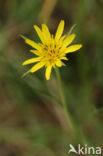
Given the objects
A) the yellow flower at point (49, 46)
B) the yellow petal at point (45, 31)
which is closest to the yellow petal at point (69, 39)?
the yellow flower at point (49, 46)

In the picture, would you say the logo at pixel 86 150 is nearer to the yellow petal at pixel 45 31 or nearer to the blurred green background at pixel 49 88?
the blurred green background at pixel 49 88

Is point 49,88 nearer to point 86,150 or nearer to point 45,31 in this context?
point 86,150

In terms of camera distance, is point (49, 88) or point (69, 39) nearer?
point (69, 39)

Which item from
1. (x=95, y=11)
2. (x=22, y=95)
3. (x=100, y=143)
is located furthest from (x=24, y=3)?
(x=100, y=143)

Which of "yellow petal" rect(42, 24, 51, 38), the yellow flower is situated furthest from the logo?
"yellow petal" rect(42, 24, 51, 38)

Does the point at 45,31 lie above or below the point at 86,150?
above

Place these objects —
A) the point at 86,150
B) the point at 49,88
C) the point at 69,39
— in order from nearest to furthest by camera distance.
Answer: the point at 69,39
the point at 86,150
the point at 49,88

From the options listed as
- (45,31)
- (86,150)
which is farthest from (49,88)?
(45,31)

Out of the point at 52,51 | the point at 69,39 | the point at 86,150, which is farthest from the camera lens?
the point at 86,150
